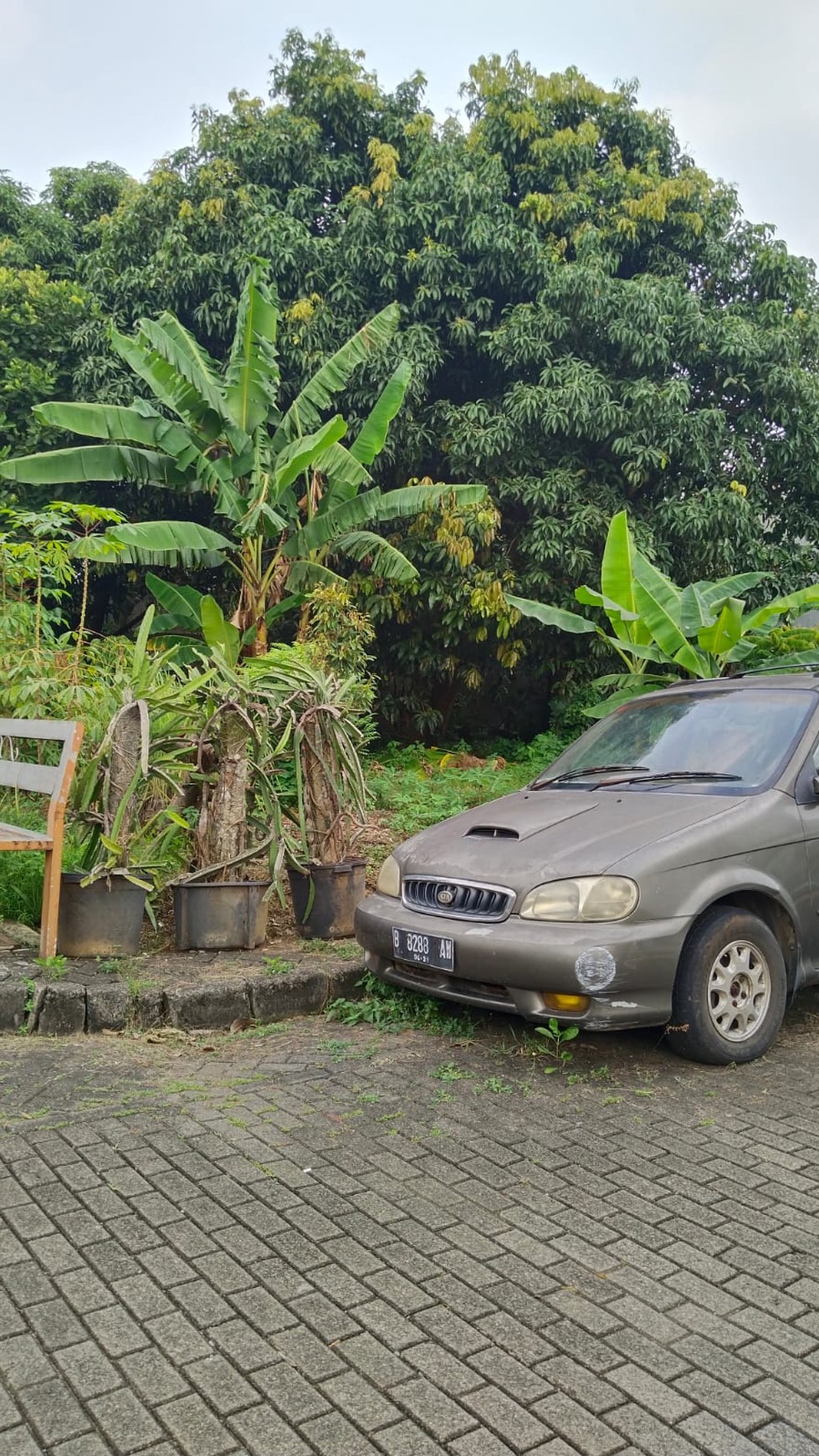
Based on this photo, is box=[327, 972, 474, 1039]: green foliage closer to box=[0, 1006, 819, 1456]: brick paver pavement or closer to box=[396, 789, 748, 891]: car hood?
box=[0, 1006, 819, 1456]: brick paver pavement

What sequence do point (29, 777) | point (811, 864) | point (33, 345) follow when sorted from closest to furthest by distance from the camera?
point (811, 864), point (29, 777), point (33, 345)

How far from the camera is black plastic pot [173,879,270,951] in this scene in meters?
5.86

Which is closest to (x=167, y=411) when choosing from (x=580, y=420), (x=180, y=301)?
(x=180, y=301)

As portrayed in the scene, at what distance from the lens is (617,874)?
4.31 metres

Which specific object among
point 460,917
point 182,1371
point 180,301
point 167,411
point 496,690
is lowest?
point 182,1371

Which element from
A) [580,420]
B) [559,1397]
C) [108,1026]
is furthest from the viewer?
[580,420]

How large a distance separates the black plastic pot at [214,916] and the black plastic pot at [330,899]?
43 cm

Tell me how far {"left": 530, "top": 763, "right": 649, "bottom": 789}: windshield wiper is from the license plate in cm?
133

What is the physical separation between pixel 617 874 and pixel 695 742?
4.39 feet

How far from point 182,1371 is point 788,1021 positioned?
362 centimetres

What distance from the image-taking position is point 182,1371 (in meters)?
2.45

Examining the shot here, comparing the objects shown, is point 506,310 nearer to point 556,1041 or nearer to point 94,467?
point 94,467

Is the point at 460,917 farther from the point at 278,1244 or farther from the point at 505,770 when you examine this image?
the point at 505,770

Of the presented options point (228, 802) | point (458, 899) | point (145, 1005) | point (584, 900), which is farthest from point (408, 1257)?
point (228, 802)
